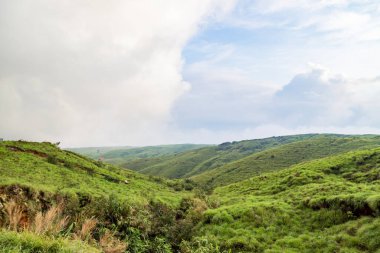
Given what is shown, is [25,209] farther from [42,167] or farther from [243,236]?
[243,236]

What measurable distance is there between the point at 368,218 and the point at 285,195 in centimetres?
1405

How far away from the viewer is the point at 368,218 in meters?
23.2

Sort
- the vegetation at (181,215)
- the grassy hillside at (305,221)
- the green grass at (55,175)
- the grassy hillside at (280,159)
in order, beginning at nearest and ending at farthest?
the vegetation at (181,215), the grassy hillside at (305,221), the green grass at (55,175), the grassy hillside at (280,159)

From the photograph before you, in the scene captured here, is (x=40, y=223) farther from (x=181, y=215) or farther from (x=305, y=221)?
(x=305, y=221)

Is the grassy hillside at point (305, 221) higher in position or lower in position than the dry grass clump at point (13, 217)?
lower

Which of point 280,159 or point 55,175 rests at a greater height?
point 55,175

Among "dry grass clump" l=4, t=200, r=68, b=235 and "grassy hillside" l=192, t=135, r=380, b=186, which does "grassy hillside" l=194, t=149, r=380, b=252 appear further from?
"grassy hillside" l=192, t=135, r=380, b=186

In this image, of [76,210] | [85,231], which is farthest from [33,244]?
[76,210]

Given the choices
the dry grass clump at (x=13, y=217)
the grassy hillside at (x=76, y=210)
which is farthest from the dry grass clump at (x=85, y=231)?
Answer: the dry grass clump at (x=13, y=217)

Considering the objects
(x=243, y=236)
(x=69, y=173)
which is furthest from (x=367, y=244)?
(x=69, y=173)

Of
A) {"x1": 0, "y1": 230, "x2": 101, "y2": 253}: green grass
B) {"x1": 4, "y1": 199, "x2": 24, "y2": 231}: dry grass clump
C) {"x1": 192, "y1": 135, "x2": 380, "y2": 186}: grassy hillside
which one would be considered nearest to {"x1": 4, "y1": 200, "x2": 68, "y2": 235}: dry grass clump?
{"x1": 4, "y1": 199, "x2": 24, "y2": 231}: dry grass clump

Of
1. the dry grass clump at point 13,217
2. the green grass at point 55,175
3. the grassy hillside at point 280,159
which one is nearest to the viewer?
the dry grass clump at point 13,217

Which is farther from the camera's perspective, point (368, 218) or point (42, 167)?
point (42, 167)

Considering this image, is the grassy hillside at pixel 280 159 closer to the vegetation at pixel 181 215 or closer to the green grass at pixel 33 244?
the vegetation at pixel 181 215
